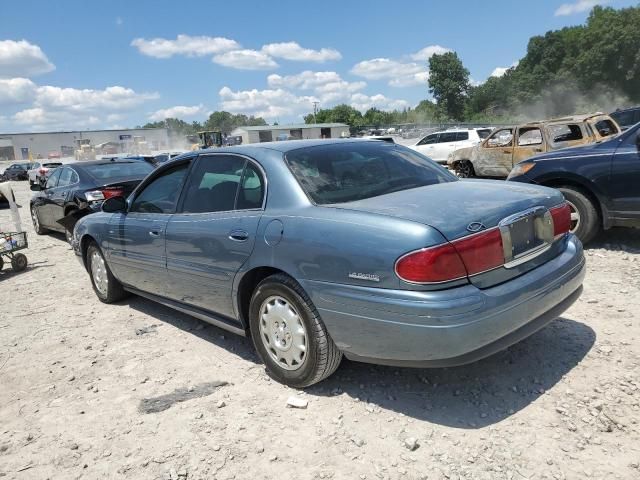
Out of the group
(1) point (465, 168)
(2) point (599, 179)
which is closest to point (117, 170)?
(2) point (599, 179)

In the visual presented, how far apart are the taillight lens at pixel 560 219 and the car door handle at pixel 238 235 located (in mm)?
1959

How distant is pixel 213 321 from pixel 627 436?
2.71 metres

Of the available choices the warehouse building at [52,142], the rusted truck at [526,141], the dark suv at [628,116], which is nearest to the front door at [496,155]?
the rusted truck at [526,141]

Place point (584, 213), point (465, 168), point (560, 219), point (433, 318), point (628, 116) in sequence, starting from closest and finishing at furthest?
point (433, 318) < point (560, 219) < point (584, 213) < point (465, 168) < point (628, 116)

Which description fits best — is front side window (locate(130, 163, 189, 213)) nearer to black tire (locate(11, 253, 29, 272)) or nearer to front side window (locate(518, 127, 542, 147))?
black tire (locate(11, 253, 29, 272))

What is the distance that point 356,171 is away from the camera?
3.53 meters

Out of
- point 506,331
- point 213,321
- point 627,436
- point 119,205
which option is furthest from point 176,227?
point 627,436

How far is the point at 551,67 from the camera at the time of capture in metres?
94.3

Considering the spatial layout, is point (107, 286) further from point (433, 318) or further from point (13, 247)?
point (433, 318)

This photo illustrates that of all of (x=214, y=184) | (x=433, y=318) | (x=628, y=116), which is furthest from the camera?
(x=628, y=116)

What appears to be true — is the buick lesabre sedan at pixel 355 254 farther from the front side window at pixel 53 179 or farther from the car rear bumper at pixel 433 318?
the front side window at pixel 53 179

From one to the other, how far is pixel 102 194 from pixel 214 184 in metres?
5.22

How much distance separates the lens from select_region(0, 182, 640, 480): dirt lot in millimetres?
2590

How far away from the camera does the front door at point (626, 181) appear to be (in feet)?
18.3
